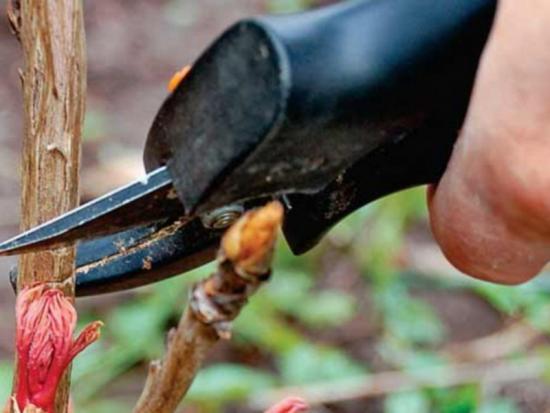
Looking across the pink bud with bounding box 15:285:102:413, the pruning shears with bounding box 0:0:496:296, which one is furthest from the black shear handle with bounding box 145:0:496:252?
the pink bud with bounding box 15:285:102:413

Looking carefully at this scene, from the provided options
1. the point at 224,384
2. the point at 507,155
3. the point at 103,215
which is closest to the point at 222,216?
the point at 103,215

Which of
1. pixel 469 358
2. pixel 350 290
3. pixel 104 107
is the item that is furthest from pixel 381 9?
pixel 104 107

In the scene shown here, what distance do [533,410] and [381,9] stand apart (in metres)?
1.50

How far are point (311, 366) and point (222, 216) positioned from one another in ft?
3.69

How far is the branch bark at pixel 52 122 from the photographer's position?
86 centimetres

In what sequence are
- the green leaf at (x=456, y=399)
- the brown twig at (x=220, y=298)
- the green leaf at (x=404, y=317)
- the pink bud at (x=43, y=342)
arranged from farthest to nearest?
the green leaf at (x=404, y=317), the green leaf at (x=456, y=399), the pink bud at (x=43, y=342), the brown twig at (x=220, y=298)

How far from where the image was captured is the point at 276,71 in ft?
2.27

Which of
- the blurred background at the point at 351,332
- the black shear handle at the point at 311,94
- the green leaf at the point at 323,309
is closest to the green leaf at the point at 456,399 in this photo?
the blurred background at the point at 351,332

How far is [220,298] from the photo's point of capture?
0.65 metres

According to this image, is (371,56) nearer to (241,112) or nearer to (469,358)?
(241,112)

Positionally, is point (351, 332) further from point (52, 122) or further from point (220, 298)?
point (220, 298)

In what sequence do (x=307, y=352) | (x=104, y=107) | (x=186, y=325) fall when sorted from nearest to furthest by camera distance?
(x=186, y=325) → (x=307, y=352) → (x=104, y=107)

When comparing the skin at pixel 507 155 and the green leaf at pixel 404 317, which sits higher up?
the skin at pixel 507 155

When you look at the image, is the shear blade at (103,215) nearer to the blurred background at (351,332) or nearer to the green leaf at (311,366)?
the blurred background at (351,332)
